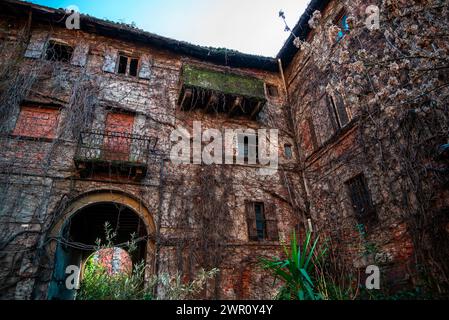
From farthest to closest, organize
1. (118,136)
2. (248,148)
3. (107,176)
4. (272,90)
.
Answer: (272,90) → (248,148) → (107,176) → (118,136)

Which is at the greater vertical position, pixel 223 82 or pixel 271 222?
pixel 223 82

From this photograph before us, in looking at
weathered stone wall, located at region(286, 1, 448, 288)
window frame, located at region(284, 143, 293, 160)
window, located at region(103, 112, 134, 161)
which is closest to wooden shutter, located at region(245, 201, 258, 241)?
weathered stone wall, located at region(286, 1, 448, 288)

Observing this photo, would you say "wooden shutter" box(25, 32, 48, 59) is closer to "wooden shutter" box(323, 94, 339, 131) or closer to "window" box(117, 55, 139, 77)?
"window" box(117, 55, 139, 77)

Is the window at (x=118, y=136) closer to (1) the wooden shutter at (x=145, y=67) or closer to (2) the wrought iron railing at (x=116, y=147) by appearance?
(2) the wrought iron railing at (x=116, y=147)

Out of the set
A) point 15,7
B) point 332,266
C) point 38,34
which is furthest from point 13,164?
point 332,266

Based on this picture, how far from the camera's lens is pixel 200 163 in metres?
9.48

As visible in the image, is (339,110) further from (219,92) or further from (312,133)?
(219,92)

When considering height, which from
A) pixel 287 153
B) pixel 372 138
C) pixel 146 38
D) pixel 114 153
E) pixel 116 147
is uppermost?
pixel 146 38

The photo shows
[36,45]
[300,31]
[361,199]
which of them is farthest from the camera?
[300,31]

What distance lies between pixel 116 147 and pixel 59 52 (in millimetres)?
4694

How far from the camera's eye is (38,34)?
32.4ft

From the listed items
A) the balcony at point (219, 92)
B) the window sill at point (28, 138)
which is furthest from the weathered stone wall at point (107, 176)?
the balcony at point (219, 92)

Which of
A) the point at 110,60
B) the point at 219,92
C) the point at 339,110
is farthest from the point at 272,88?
the point at 110,60

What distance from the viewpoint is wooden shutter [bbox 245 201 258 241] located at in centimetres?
891
